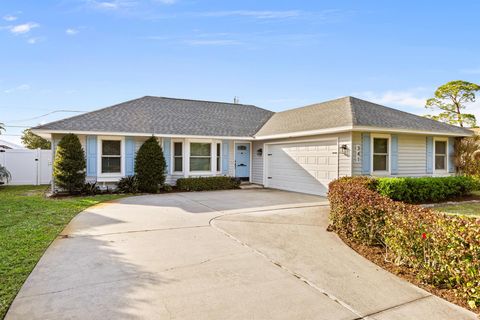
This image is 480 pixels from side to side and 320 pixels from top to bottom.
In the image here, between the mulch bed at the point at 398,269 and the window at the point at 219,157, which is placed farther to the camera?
the window at the point at 219,157

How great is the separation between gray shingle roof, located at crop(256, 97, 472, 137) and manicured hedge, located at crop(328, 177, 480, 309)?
5629 mm

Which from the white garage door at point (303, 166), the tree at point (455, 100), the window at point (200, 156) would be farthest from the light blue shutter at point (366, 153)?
the tree at point (455, 100)

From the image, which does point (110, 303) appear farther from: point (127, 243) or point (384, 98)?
point (384, 98)

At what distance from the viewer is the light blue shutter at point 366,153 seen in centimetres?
1083

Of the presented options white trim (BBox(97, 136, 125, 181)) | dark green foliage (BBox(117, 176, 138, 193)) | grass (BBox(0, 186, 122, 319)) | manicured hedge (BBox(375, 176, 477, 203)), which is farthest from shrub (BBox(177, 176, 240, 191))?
manicured hedge (BBox(375, 176, 477, 203))

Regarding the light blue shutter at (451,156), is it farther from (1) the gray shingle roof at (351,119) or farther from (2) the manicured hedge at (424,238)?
(2) the manicured hedge at (424,238)

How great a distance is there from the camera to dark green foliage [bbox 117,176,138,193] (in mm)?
12565

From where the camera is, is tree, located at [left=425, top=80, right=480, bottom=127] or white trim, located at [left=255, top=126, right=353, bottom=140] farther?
tree, located at [left=425, top=80, right=480, bottom=127]

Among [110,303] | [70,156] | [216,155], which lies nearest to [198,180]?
[216,155]

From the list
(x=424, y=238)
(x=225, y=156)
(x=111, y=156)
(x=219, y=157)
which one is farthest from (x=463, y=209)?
(x=111, y=156)

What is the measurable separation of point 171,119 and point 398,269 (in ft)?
42.0

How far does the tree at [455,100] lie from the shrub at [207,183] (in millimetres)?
24081

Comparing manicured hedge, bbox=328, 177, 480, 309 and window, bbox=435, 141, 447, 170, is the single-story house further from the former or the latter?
manicured hedge, bbox=328, 177, 480, 309

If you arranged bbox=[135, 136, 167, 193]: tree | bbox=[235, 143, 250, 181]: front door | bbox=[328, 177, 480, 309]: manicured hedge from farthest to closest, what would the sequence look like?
bbox=[235, 143, 250, 181]: front door, bbox=[135, 136, 167, 193]: tree, bbox=[328, 177, 480, 309]: manicured hedge
